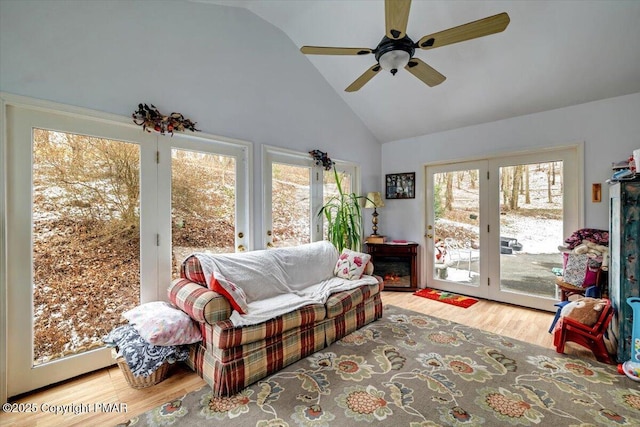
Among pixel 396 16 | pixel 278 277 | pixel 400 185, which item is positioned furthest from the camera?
pixel 400 185

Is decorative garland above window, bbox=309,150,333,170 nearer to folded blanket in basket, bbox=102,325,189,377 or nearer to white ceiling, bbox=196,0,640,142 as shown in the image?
white ceiling, bbox=196,0,640,142

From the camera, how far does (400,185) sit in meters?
4.60

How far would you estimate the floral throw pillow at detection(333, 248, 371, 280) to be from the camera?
10.1 ft

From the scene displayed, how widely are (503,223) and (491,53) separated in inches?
81.8

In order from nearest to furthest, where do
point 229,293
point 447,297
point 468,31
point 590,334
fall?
point 468,31 → point 229,293 → point 590,334 → point 447,297

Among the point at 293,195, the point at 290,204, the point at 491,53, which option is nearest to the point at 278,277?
the point at 290,204

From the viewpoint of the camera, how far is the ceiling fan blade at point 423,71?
2.13 m

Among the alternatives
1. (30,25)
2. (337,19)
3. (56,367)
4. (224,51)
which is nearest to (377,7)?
(337,19)

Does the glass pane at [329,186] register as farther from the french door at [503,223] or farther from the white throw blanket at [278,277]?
the french door at [503,223]

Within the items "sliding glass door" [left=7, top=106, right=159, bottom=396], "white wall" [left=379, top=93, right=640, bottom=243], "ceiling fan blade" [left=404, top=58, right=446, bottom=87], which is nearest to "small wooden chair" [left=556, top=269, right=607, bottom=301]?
"white wall" [left=379, top=93, right=640, bottom=243]

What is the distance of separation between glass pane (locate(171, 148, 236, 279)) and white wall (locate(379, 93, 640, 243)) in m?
2.85

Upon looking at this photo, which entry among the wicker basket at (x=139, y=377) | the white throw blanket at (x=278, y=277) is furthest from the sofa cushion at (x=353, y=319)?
the wicker basket at (x=139, y=377)

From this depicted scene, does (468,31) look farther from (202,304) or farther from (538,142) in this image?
(202,304)

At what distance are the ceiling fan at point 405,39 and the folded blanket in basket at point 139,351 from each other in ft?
8.02
